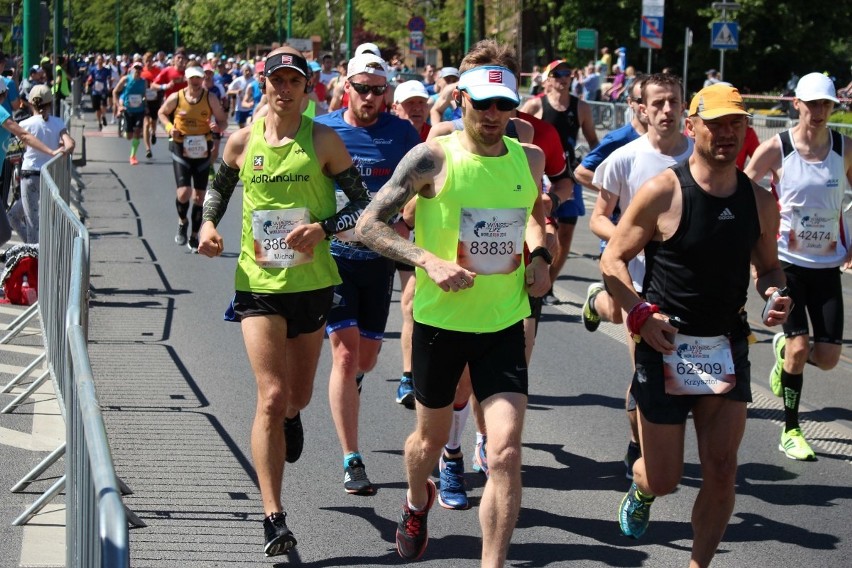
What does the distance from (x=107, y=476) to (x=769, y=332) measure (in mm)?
9099

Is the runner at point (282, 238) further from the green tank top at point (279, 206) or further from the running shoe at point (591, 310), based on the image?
the running shoe at point (591, 310)

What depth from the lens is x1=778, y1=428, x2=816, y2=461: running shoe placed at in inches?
301

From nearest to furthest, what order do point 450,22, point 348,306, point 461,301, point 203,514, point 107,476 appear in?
point 107,476
point 461,301
point 203,514
point 348,306
point 450,22

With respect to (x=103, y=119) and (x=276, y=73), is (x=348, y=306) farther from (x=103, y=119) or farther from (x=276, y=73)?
(x=103, y=119)

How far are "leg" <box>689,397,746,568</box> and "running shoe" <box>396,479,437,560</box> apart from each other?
3.57 feet

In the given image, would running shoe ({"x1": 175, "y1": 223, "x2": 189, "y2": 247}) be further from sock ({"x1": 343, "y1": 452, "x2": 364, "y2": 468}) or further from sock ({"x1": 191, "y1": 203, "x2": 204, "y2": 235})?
sock ({"x1": 343, "y1": 452, "x2": 364, "y2": 468})

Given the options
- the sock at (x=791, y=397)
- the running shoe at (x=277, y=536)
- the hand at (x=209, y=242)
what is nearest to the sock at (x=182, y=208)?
the sock at (x=791, y=397)

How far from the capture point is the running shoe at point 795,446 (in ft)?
25.1

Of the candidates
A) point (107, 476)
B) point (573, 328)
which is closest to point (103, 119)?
point (573, 328)

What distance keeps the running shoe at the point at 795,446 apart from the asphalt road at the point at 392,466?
7cm

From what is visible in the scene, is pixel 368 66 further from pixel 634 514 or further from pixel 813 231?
pixel 634 514

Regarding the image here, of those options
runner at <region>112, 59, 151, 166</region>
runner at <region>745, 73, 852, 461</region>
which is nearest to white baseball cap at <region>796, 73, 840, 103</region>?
runner at <region>745, 73, 852, 461</region>

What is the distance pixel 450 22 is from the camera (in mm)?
53125

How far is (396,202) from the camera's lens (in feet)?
18.0
